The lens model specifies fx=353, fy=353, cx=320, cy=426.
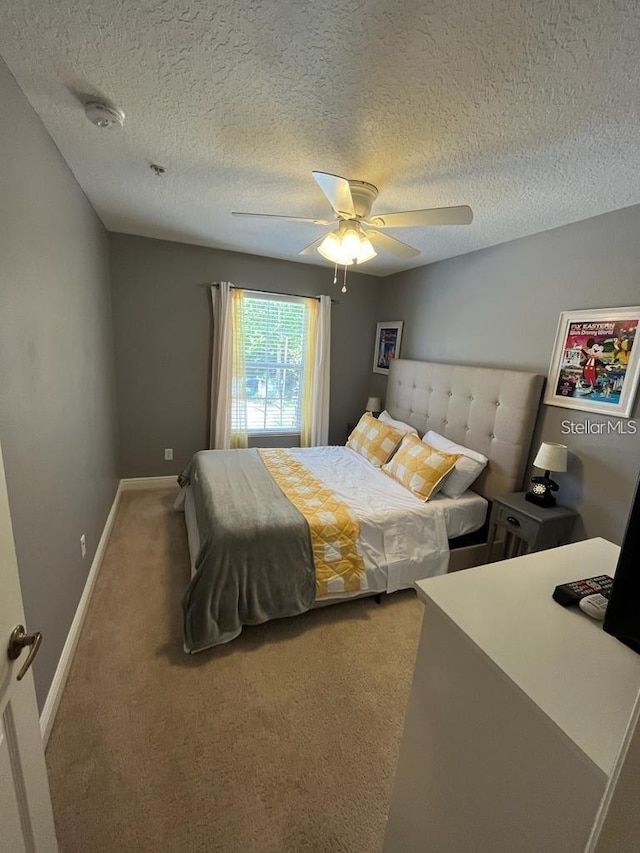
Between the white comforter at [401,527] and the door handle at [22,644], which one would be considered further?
the white comforter at [401,527]

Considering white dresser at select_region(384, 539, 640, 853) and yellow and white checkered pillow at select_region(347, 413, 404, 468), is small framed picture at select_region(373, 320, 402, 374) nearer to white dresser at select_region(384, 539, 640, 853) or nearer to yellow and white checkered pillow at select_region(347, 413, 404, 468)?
yellow and white checkered pillow at select_region(347, 413, 404, 468)

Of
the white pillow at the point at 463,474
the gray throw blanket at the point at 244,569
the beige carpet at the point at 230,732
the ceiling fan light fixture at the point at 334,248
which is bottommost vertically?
the beige carpet at the point at 230,732

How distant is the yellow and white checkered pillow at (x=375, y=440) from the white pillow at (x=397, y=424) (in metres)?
0.11

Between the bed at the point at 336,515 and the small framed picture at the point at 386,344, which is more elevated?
the small framed picture at the point at 386,344

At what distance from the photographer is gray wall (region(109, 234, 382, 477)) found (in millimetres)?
3312

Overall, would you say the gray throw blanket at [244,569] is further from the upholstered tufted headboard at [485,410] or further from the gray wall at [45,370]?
the upholstered tufted headboard at [485,410]

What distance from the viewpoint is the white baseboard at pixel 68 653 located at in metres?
1.42

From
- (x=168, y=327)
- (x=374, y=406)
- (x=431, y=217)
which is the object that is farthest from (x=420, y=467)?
(x=168, y=327)

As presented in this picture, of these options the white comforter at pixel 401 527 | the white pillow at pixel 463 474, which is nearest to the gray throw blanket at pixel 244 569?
the white comforter at pixel 401 527

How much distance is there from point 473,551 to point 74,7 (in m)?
3.12

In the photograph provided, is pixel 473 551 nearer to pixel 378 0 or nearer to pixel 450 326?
pixel 450 326

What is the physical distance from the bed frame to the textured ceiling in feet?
3.56

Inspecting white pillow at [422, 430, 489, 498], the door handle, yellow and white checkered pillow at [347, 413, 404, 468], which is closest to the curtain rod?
yellow and white checkered pillow at [347, 413, 404, 468]

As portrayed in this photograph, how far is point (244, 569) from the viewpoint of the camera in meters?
1.90
